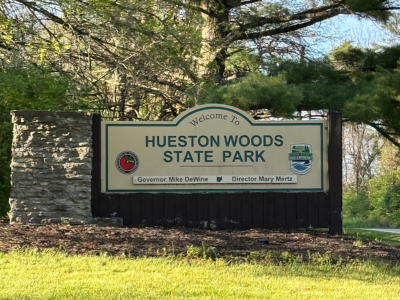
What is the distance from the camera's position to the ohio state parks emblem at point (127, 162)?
10.1 m

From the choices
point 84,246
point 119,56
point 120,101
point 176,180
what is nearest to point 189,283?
point 84,246

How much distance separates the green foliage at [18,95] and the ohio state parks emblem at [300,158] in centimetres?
483

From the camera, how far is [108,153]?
399 inches

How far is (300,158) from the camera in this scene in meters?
10.2

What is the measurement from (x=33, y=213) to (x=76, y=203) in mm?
689

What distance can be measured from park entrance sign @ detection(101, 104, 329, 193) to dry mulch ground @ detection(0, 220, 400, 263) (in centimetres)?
84

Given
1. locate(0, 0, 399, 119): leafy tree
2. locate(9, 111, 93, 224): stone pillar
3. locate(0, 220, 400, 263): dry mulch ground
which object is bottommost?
locate(0, 220, 400, 263): dry mulch ground

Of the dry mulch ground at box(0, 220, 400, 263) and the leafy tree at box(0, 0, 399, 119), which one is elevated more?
the leafy tree at box(0, 0, 399, 119)

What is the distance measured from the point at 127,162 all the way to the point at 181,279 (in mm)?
4079

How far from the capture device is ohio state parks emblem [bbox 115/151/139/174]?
398 inches

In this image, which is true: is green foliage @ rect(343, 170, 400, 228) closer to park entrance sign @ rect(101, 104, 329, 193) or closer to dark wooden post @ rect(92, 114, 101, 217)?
park entrance sign @ rect(101, 104, 329, 193)

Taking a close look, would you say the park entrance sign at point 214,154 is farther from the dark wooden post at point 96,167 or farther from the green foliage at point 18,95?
the green foliage at point 18,95

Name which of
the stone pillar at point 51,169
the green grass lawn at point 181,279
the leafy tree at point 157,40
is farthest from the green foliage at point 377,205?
the green grass lawn at point 181,279

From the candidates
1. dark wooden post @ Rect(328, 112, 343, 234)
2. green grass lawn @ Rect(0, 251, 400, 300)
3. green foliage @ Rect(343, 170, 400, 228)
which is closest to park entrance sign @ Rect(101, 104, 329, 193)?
dark wooden post @ Rect(328, 112, 343, 234)
